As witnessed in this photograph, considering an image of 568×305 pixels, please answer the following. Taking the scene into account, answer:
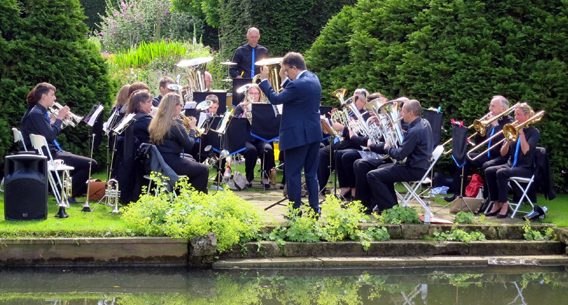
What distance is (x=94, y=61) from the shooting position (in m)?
12.0

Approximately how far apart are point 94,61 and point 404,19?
5153 mm

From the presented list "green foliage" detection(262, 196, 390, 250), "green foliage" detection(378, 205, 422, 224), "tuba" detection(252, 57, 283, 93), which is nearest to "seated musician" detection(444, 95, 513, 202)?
"green foliage" detection(378, 205, 422, 224)

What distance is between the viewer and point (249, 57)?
13672mm

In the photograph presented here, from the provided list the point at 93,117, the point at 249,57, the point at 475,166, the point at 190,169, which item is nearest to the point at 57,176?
the point at 93,117

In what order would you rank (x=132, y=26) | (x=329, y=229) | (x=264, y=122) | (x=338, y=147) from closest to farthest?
(x=329, y=229)
(x=264, y=122)
(x=338, y=147)
(x=132, y=26)

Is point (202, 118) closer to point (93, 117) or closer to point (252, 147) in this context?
point (252, 147)

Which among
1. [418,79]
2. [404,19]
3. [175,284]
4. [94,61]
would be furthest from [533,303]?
[94,61]

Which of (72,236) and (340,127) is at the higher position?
(340,127)

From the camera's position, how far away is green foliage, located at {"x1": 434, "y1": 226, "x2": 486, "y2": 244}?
332 inches

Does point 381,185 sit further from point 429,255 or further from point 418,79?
point 418,79

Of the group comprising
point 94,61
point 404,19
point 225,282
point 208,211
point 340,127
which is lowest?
point 225,282

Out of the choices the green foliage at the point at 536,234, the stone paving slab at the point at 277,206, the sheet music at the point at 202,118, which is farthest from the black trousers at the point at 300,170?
the green foliage at the point at 536,234

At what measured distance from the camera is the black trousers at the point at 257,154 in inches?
A: 450

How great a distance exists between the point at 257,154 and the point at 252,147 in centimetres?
30
